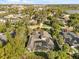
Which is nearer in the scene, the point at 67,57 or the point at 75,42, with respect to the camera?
the point at 67,57

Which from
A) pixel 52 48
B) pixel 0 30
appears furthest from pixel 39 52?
pixel 0 30

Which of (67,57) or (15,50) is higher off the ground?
(15,50)

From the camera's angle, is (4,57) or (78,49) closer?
(4,57)

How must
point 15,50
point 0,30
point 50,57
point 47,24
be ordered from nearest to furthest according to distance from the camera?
1. point 15,50
2. point 50,57
3. point 0,30
4. point 47,24

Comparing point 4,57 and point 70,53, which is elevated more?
point 4,57

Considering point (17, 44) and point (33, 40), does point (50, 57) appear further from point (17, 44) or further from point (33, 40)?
point (33, 40)

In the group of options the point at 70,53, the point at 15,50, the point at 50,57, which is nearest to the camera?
the point at 15,50

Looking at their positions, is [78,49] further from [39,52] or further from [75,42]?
[39,52]

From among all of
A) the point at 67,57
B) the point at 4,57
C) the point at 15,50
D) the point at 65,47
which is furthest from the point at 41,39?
the point at 4,57

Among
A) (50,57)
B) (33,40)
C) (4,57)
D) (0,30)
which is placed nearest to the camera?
(4,57)
